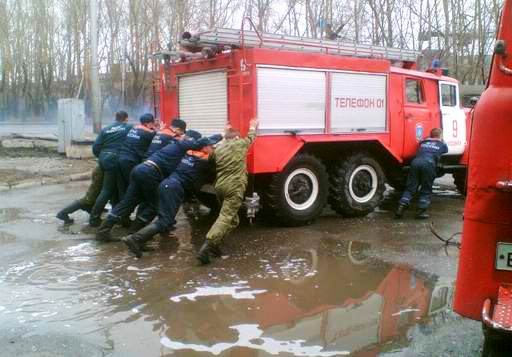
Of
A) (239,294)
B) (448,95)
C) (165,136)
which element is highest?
(448,95)

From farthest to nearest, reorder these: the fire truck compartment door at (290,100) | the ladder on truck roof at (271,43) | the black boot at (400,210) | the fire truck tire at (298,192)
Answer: the black boot at (400,210) → the fire truck tire at (298,192) → the fire truck compartment door at (290,100) → the ladder on truck roof at (271,43)

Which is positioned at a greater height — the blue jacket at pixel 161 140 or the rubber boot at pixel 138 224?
the blue jacket at pixel 161 140

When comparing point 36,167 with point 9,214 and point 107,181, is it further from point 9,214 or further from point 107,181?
point 107,181

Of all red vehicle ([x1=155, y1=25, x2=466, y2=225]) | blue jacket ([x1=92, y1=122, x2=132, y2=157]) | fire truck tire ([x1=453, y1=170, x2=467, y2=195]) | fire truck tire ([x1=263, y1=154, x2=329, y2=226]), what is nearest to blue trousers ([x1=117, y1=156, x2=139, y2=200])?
blue jacket ([x1=92, y1=122, x2=132, y2=157])

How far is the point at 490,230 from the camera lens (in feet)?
11.0

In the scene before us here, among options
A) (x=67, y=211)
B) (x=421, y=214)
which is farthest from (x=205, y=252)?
(x=421, y=214)

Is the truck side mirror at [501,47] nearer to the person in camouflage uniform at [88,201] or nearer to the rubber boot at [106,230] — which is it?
the rubber boot at [106,230]

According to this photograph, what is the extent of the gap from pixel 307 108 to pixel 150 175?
2517 mm

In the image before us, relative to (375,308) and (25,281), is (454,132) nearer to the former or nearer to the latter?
(375,308)

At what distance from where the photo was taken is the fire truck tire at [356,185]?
888 cm

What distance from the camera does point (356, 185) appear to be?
9078 millimetres

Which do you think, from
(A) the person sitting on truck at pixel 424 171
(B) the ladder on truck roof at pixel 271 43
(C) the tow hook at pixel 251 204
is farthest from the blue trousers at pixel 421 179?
(C) the tow hook at pixel 251 204

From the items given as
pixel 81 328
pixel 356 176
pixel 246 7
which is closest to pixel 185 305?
pixel 81 328

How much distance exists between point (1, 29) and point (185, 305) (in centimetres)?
3326
